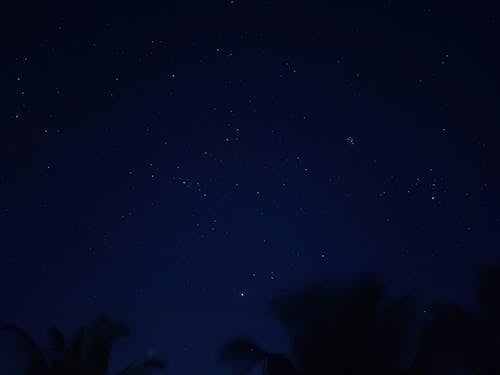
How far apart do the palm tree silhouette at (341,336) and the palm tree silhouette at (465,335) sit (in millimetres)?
585

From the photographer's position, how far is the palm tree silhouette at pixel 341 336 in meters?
11.8

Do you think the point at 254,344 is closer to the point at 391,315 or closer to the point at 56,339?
the point at 391,315

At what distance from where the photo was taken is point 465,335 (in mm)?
12023

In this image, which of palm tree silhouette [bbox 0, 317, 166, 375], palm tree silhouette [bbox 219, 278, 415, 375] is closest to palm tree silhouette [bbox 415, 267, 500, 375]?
palm tree silhouette [bbox 219, 278, 415, 375]

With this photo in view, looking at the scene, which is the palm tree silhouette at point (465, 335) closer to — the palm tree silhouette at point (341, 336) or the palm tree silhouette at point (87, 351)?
the palm tree silhouette at point (341, 336)

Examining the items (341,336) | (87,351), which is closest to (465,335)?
(341,336)

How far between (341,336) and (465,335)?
2991mm

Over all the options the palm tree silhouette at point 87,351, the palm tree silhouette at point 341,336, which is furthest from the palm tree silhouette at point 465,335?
the palm tree silhouette at point 87,351

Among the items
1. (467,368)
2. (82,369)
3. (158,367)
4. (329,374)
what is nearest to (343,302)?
(329,374)

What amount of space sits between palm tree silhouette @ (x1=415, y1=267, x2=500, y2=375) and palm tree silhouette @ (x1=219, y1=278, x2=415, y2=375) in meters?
0.59

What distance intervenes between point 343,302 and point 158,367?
5637mm

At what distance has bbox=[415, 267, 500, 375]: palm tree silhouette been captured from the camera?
11.7 metres

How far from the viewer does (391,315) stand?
11992 mm

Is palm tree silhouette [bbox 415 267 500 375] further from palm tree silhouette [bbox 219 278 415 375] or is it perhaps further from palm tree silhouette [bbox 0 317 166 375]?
palm tree silhouette [bbox 0 317 166 375]
